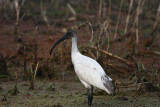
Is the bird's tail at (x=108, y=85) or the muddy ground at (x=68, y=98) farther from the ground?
the bird's tail at (x=108, y=85)

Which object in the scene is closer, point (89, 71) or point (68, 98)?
point (89, 71)

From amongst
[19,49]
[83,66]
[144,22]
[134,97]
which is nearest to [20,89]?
[83,66]

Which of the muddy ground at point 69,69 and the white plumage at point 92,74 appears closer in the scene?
the white plumage at point 92,74

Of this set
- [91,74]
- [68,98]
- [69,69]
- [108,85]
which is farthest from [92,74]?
[69,69]

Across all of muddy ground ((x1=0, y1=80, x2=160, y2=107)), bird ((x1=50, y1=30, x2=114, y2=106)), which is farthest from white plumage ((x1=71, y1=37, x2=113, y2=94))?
muddy ground ((x1=0, y1=80, x2=160, y2=107))

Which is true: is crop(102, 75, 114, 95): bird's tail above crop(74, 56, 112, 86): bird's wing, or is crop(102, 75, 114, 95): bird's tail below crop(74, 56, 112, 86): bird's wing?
below

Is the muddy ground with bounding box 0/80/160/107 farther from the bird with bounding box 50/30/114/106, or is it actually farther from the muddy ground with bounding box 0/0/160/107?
the bird with bounding box 50/30/114/106

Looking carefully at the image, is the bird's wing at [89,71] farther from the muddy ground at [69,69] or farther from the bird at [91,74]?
the muddy ground at [69,69]

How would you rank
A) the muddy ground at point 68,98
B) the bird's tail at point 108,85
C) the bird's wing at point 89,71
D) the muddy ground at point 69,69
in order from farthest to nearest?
the muddy ground at point 69,69 → the muddy ground at point 68,98 → the bird's wing at point 89,71 → the bird's tail at point 108,85

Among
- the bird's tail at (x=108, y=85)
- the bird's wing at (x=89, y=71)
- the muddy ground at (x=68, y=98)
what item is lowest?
the muddy ground at (x=68, y=98)

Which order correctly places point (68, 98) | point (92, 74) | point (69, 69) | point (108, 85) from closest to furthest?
point (108, 85)
point (92, 74)
point (68, 98)
point (69, 69)

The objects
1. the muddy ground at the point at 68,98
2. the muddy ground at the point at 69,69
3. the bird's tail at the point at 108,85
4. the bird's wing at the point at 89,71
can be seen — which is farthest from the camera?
the muddy ground at the point at 69,69

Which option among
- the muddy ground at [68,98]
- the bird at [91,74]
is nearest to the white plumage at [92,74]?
the bird at [91,74]

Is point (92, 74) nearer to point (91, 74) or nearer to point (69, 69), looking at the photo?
point (91, 74)
